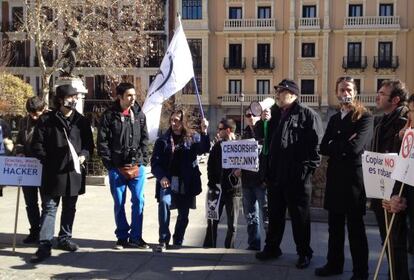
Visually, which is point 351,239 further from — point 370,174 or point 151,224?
point 151,224

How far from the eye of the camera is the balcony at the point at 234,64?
4853 centimetres

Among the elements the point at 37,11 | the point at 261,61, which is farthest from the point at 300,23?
the point at 37,11

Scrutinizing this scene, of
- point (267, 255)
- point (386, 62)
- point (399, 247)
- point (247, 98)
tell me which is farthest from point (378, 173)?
point (386, 62)

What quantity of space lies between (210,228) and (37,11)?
15491 mm

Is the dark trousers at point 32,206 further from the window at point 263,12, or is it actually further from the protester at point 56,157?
the window at point 263,12

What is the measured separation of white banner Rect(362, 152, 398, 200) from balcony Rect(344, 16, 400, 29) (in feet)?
148

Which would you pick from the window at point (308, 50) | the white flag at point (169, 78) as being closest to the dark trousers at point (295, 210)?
the white flag at point (169, 78)

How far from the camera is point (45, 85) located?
19938 mm

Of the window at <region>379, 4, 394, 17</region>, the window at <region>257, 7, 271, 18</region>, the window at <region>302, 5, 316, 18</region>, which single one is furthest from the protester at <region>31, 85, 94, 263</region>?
the window at <region>379, 4, 394, 17</region>

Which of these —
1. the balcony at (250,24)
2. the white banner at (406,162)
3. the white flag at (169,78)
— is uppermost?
the balcony at (250,24)

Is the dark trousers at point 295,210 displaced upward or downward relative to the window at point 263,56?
downward

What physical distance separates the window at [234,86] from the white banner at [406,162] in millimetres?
45072

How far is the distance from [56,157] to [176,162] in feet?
4.55

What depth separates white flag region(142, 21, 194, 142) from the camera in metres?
6.59
